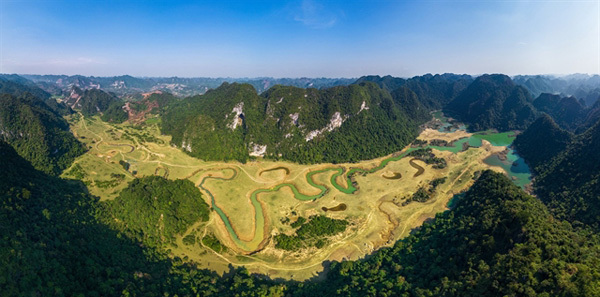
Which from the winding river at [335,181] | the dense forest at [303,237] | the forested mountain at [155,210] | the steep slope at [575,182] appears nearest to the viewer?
the dense forest at [303,237]

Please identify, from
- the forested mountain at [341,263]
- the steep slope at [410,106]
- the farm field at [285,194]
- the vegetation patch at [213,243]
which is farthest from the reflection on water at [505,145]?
the vegetation patch at [213,243]

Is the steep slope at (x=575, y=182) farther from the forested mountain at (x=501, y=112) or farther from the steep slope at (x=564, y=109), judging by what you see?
the steep slope at (x=564, y=109)

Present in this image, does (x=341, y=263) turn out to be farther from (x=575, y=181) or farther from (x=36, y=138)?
(x=36, y=138)

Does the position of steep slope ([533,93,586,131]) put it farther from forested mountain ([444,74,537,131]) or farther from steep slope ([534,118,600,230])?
steep slope ([534,118,600,230])

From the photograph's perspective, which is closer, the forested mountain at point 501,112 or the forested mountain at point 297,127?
the forested mountain at point 297,127

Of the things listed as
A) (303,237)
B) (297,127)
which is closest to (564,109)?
(297,127)

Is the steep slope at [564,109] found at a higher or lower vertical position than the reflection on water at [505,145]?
higher

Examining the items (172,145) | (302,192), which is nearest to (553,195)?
(302,192)

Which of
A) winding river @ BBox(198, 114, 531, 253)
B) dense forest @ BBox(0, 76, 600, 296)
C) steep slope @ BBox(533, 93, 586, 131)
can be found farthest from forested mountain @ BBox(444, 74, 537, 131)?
dense forest @ BBox(0, 76, 600, 296)
